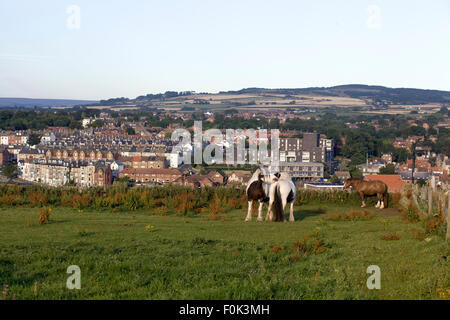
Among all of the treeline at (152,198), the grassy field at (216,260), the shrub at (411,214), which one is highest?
the grassy field at (216,260)

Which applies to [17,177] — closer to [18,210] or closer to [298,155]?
[298,155]

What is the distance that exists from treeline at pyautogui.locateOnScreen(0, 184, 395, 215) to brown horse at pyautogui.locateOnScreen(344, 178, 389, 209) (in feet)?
2.58

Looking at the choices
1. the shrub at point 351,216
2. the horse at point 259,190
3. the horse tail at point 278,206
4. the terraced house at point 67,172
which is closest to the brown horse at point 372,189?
the shrub at point 351,216

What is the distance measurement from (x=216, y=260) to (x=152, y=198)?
28.8 ft

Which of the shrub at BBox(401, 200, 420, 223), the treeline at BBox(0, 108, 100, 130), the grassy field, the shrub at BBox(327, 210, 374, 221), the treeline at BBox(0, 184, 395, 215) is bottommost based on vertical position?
the treeline at BBox(0, 108, 100, 130)

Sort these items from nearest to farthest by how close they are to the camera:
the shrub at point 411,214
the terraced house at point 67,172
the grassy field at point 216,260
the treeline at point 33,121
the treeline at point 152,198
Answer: the grassy field at point 216,260 < the shrub at point 411,214 < the treeline at point 152,198 < the terraced house at point 67,172 < the treeline at point 33,121

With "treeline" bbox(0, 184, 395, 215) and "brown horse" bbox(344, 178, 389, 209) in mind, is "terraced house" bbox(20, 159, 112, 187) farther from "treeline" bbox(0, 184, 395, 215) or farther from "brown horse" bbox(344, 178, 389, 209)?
"brown horse" bbox(344, 178, 389, 209)

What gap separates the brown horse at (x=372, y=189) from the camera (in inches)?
640

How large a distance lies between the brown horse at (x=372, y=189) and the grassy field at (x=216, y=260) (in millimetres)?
4030

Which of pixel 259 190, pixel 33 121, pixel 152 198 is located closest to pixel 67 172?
pixel 152 198

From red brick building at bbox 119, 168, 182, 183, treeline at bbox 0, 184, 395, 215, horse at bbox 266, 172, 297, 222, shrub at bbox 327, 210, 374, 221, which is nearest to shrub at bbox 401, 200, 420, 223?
shrub at bbox 327, 210, 374, 221

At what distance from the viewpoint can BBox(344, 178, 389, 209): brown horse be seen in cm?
1625

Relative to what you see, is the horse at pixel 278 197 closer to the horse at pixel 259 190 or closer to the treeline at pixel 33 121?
the horse at pixel 259 190
